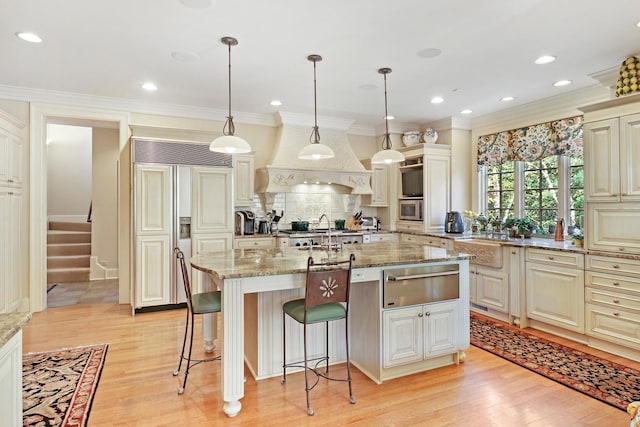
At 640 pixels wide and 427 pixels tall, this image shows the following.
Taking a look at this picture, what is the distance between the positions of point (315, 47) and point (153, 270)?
329 cm

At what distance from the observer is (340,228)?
6051 mm

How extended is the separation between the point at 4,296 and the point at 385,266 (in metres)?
4.12

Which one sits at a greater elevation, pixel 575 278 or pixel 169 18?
pixel 169 18

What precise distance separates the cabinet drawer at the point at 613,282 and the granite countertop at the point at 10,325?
4243mm

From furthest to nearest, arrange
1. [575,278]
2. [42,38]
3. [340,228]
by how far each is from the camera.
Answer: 1. [340,228]
2. [575,278]
3. [42,38]

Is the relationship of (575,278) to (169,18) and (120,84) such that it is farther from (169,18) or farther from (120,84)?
(120,84)

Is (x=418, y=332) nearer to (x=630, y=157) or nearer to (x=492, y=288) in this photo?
(x=492, y=288)

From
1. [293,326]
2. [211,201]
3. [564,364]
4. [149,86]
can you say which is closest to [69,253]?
[211,201]

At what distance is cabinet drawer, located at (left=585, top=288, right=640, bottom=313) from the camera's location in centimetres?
316

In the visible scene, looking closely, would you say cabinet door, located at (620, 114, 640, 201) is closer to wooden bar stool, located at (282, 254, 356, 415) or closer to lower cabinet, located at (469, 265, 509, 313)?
lower cabinet, located at (469, 265, 509, 313)

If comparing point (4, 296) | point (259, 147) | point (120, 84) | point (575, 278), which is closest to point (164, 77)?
point (120, 84)

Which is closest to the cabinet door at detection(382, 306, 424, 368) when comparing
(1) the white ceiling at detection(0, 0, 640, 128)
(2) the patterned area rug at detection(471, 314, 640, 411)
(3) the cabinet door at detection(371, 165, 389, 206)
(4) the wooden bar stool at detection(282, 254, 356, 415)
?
(4) the wooden bar stool at detection(282, 254, 356, 415)

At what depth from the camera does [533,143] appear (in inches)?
192

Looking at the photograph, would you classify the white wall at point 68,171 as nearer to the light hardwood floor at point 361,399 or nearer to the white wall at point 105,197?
the white wall at point 105,197
